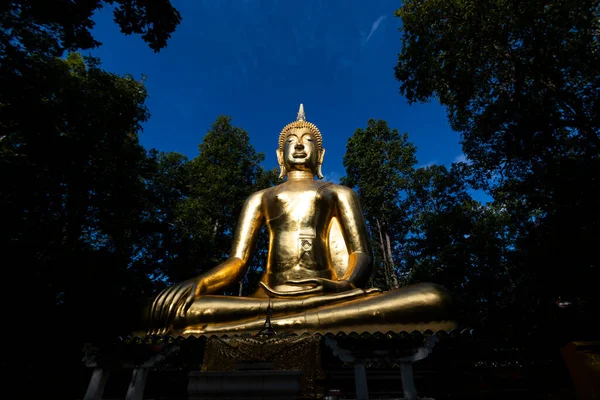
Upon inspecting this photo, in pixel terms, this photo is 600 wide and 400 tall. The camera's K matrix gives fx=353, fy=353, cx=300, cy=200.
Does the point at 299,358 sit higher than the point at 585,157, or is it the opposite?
the point at 585,157

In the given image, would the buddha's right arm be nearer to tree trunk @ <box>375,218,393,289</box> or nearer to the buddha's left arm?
the buddha's left arm

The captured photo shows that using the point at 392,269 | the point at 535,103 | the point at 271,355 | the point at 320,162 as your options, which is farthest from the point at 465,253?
the point at 271,355

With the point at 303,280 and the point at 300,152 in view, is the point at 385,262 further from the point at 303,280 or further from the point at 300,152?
the point at 303,280

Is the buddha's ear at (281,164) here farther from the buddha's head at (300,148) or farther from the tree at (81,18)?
the tree at (81,18)

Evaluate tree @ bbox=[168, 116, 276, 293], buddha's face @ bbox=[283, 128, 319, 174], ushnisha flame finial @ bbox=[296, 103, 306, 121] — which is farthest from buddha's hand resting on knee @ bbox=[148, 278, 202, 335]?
tree @ bbox=[168, 116, 276, 293]

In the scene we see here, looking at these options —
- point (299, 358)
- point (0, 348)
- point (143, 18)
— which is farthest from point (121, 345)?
point (143, 18)

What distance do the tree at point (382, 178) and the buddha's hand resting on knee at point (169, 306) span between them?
12354 mm

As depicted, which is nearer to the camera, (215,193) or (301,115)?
(301,115)

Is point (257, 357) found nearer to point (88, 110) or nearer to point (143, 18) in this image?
point (143, 18)

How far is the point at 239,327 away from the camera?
3703 mm

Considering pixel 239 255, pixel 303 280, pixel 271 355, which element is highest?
pixel 239 255

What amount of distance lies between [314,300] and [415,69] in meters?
9.87

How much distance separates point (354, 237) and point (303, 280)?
117 centimetres

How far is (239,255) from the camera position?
4996 millimetres
